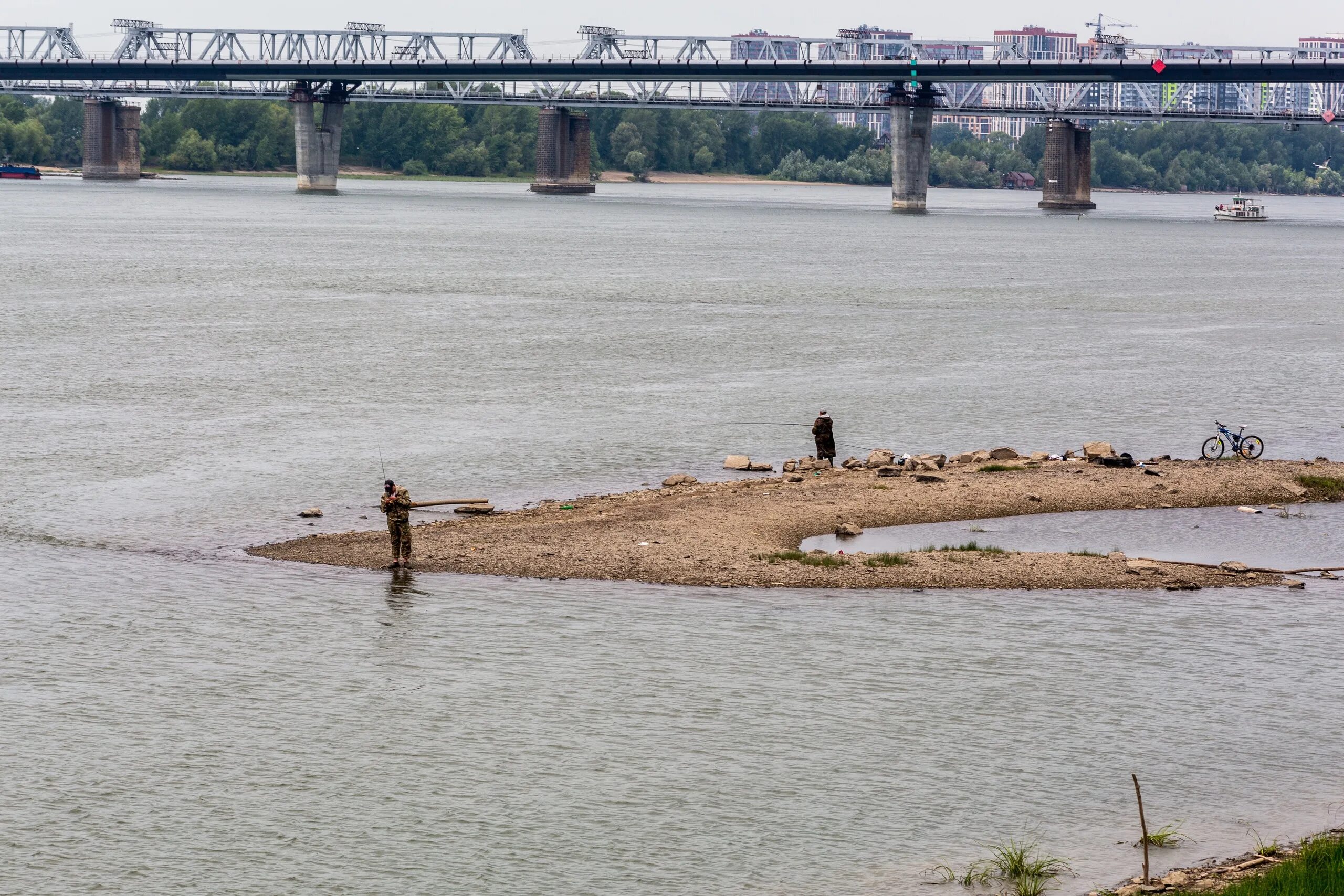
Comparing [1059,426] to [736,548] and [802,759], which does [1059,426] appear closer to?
[736,548]

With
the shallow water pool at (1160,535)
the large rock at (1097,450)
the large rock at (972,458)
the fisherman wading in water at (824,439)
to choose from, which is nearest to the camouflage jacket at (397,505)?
the shallow water pool at (1160,535)

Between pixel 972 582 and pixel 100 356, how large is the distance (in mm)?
48536

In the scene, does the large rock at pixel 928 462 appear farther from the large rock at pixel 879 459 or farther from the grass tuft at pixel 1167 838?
the grass tuft at pixel 1167 838

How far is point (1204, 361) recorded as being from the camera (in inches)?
3184

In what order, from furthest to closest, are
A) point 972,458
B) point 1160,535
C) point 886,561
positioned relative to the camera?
point 972,458 → point 1160,535 → point 886,561

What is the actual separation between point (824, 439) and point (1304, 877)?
29.0m

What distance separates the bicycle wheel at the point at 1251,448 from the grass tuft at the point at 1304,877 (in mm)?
31116

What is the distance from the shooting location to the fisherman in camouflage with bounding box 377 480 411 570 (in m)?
35.2

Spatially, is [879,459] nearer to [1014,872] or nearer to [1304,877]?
[1014,872]

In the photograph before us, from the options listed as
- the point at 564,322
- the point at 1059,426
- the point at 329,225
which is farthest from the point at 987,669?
the point at 329,225

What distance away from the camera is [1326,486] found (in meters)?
46.6

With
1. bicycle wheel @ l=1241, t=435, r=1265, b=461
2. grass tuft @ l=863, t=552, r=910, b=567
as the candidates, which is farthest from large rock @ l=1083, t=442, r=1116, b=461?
grass tuft @ l=863, t=552, r=910, b=567

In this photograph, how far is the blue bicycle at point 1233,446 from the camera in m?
50.3

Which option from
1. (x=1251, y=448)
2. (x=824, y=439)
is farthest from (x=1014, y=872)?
(x=1251, y=448)
